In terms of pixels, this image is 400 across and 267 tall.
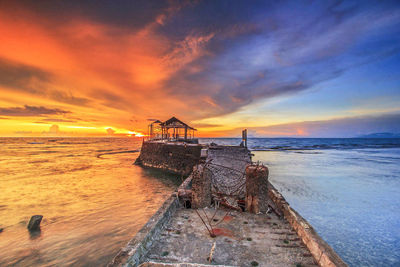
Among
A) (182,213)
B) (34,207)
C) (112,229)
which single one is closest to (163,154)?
(34,207)

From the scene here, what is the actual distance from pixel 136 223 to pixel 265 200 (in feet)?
18.4

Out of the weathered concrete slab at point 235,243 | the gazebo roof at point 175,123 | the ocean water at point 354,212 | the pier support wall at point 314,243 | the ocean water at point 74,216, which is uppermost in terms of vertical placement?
the gazebo roof at point 175,123

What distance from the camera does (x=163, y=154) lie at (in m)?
20.6

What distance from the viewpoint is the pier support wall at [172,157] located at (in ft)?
57.9

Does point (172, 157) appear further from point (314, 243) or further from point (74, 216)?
point (314, 243)

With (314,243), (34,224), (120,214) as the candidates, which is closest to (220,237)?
(314,243)

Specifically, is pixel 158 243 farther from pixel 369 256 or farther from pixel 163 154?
pixel 163 154

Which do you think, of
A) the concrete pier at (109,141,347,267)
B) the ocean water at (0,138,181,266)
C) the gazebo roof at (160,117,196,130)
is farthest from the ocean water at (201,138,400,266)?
the gazebo roof at (160,117,196,130)

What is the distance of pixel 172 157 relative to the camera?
19.3 metres

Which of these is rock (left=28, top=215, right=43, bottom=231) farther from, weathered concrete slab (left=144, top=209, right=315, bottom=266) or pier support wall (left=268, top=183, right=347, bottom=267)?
pier support wall (left=268, top=183, right=347, bottom=267)

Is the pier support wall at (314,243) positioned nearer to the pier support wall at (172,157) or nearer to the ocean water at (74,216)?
the ocean water at (74,216)

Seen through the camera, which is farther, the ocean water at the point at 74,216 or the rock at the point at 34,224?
the rock at the point at 34,224

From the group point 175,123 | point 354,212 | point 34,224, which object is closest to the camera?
point 34,224

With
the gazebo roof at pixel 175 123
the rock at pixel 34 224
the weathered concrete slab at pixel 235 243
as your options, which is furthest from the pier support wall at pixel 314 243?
the gazebo roof at pixel 175 123
